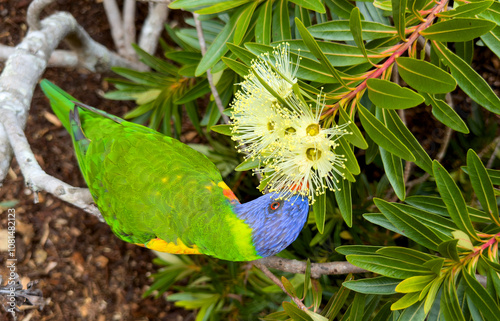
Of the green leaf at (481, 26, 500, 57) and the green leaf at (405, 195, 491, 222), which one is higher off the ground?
the green leaf at (481, 26, 500, 57)

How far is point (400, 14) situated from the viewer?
94cm

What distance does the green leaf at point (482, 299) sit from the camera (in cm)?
94

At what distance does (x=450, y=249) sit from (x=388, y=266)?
168 millimetres

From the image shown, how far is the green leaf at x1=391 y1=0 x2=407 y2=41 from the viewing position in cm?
92

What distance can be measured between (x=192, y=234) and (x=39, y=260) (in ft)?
4.18

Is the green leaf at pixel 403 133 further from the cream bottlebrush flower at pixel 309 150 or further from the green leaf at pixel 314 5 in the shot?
the green leaf at pixel 314 5

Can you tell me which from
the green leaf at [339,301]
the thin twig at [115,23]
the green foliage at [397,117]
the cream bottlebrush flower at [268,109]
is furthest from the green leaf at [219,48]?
the thin twig at [115,23]

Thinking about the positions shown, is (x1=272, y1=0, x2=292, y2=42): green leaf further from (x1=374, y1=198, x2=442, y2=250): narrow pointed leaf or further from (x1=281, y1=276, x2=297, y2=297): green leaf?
(x1=281, y1=276, x2=297, y2=297): green leaf

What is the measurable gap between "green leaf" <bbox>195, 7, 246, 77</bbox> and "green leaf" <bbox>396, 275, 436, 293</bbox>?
2.83 ft

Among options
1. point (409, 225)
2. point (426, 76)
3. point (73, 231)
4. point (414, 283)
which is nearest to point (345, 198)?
point (409, 225)

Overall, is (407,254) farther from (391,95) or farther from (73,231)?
(73,231)

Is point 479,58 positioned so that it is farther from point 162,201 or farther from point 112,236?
point 112,236

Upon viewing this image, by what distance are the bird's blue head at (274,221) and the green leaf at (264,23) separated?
0.51m

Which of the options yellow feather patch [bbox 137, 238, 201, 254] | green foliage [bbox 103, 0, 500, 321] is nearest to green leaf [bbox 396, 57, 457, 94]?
green foliage [bbox 103, 0, 500, 321]
